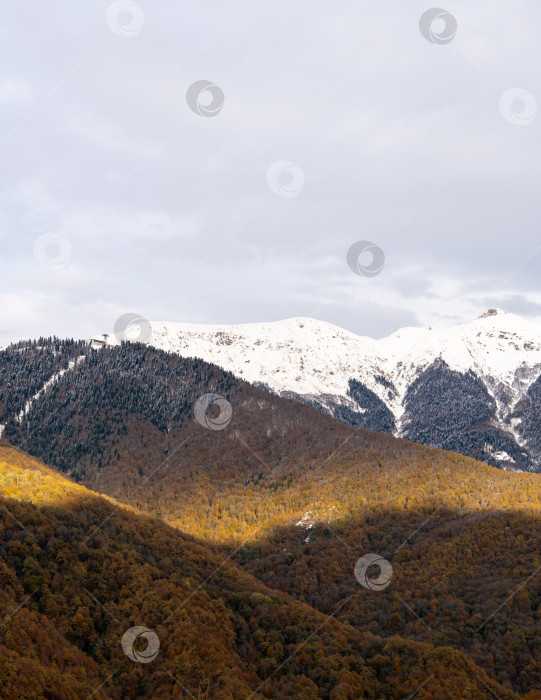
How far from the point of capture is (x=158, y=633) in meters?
92.9

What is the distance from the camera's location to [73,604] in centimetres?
9419

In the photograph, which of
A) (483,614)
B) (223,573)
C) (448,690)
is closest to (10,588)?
(223,573)

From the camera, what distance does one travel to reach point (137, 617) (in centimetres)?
9575

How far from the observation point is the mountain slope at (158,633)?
265 ft

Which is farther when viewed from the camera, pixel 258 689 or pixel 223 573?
pixel 223 573

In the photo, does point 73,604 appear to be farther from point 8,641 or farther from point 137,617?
point 8,641

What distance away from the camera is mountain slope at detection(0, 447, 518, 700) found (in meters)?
80.8

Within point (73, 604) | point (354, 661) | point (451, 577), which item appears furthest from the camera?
point (451, 577)

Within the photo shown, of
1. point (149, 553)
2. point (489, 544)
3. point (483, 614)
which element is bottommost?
point (149, 553)

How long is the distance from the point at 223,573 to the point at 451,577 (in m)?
84.3

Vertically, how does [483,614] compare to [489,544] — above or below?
below

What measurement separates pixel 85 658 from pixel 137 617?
1418 cm

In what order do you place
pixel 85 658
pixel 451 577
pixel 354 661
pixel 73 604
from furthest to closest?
pixel 451 577
pixel 354 661
pixel 73 604
pixel 85 658

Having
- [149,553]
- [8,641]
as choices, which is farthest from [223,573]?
[8,641]
